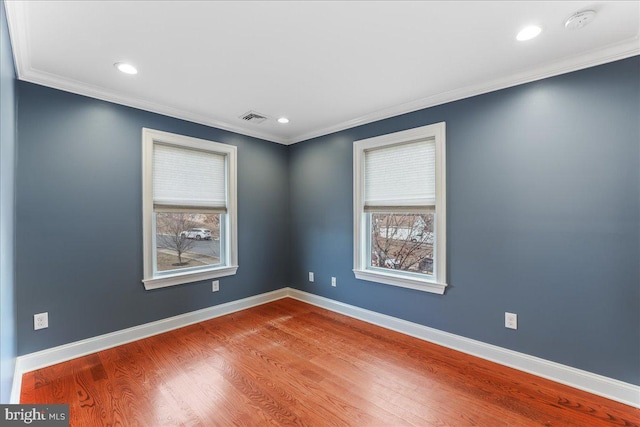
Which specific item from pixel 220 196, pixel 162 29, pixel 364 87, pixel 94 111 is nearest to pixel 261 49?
pixel 162 29

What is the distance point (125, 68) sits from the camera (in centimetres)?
227

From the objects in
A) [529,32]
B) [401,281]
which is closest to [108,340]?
[401,281]

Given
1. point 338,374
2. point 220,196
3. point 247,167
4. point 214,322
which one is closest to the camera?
point 338,374

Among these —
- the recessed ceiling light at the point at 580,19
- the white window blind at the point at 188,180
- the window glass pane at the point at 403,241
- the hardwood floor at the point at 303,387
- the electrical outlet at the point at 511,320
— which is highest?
the recessed ceiling light at the point at 580,19

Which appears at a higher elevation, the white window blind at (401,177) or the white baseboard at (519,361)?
the white window blind at (401,177)

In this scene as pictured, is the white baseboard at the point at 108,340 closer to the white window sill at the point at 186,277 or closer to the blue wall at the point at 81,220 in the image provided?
the blue wall at the point at 81,220

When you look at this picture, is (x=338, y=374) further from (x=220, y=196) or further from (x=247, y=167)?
(x=247, y=167)

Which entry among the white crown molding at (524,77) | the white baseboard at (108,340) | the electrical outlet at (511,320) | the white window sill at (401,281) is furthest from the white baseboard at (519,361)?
the white crown molding at (524,77)

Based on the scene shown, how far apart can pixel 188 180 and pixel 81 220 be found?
3.59 ft

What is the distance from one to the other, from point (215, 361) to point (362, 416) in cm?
138

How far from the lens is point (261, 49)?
2.03 meters

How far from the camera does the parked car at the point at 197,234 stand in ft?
11.1

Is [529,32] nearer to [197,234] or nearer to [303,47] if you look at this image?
[303,47]

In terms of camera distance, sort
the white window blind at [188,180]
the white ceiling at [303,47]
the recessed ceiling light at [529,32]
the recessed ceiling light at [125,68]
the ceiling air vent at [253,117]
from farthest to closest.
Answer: the ceiling air vent at [253,117] → the white window blind at [188,180] → the recessed ceiling light at [125,68] → the recessed ceiling light at [529,32] → the white ceiling at [303,47]
